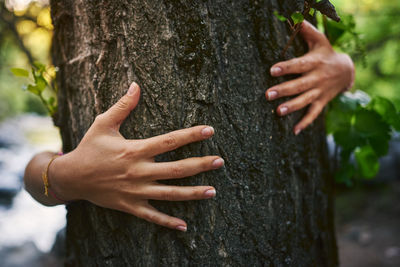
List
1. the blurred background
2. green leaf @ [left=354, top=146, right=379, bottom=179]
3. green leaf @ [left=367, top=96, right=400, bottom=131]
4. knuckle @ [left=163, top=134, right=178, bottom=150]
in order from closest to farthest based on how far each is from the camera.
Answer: knuckle @ [left=163, top=134, right=178, bottom=150], green leaf @ [left=367, top=96, right=400, bottom=131], green leaf @ [left=354, top=146, right=379, bottom=179], the blurred background

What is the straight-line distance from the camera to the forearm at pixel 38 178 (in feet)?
4.13

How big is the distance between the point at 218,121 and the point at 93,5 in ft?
2.48

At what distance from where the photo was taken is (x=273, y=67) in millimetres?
1203

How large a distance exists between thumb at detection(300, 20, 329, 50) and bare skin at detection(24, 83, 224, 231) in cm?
76

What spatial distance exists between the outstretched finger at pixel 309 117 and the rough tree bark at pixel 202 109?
4cm

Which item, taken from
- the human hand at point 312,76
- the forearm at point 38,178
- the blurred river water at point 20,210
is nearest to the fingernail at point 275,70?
the human hand at point 312,76

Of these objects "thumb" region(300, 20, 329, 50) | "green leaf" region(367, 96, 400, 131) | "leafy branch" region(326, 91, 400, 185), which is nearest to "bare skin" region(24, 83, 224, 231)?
"thumb" region(300, 20, 329, 50)

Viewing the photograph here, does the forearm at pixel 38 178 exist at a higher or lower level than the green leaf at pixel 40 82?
lower

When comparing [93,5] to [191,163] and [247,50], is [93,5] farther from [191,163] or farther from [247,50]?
[191,163]

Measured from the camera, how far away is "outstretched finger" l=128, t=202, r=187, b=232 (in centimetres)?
110

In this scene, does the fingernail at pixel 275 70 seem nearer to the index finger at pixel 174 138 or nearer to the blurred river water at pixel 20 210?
the index finger at pixel 174 138

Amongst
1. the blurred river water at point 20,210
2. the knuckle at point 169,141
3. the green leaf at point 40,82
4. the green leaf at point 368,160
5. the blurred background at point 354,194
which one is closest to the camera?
the knuckle at point 169,141

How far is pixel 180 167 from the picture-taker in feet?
3.48

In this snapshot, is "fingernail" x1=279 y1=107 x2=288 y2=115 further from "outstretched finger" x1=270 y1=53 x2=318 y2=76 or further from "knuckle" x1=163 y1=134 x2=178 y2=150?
"knuckle" x1=163 y1=134 x2=178 y2=150
